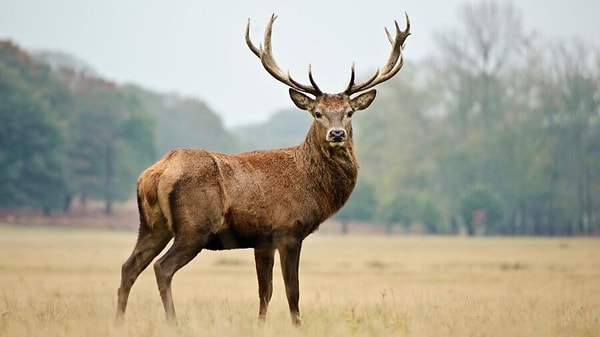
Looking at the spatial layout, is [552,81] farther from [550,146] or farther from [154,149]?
[154,149]

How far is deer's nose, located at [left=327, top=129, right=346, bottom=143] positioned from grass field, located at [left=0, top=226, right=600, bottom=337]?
6.74ft

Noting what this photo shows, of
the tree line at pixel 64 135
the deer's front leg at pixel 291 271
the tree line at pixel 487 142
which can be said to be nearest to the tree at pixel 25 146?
the tree line at pixel 64 135

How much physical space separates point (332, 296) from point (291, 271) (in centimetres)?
666

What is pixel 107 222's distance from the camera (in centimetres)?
7588

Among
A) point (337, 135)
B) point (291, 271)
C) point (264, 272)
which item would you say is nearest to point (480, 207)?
point (264, 272)

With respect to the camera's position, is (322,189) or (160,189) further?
(322,189)

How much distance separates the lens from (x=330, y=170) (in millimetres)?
12383

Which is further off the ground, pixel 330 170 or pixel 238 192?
pixel 330 170

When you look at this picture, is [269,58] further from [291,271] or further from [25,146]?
[25,146]

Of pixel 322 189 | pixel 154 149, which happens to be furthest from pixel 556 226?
pixel 322 189

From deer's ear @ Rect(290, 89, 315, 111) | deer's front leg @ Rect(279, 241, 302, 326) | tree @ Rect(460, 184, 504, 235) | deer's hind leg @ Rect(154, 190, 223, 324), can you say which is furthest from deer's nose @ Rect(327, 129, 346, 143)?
tree @ Rect(460, 184, 504, 235)

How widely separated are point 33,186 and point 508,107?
122 ft

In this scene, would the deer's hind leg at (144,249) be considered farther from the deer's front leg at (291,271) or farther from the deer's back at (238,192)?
the deer's front leg at (291,271)

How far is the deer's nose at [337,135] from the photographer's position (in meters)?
12.0
